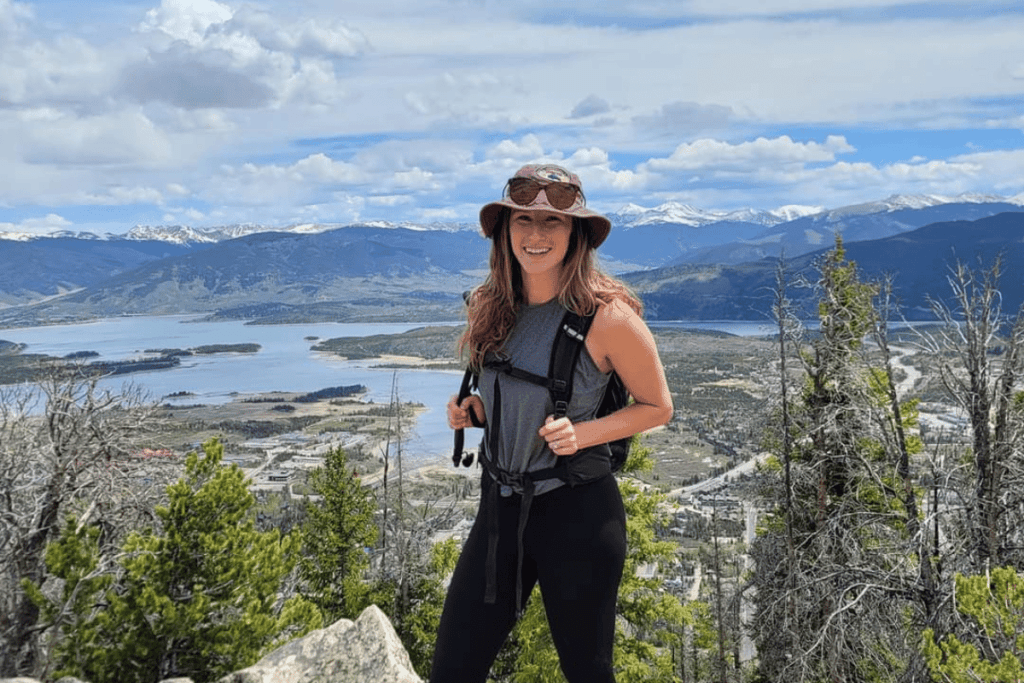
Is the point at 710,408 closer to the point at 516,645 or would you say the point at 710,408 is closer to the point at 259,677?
the point at 516,645

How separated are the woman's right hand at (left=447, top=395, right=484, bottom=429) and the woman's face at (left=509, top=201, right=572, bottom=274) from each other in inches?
23.4

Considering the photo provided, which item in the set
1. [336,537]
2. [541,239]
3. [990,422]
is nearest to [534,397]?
[541,239]

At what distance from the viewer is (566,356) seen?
279cm

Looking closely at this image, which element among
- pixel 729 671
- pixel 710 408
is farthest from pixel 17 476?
pixel 710 408

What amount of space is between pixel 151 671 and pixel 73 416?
217 inches

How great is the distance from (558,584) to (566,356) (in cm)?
84

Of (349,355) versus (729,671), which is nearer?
(729,671)

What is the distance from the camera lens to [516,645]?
1570 cm

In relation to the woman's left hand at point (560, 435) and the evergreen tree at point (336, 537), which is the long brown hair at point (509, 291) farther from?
the evergreen tree at point (336, 537)

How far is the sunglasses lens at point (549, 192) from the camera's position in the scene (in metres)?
2.90

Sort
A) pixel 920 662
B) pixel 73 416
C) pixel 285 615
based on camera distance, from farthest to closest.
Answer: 1. pixel 73 416
2. pixel 285 615
3. pixel 920 662

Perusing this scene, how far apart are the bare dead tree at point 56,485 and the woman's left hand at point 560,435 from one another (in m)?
9.23

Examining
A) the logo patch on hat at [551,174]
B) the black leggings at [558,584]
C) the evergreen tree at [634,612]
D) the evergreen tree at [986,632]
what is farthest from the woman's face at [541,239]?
the evergreen tree at [634,612]

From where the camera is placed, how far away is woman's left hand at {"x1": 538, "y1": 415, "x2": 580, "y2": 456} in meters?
2.69
